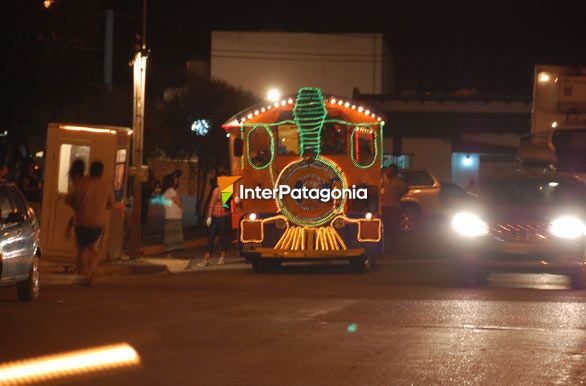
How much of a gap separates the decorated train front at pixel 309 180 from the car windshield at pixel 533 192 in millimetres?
2102

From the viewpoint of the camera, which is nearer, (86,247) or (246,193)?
(86,247)

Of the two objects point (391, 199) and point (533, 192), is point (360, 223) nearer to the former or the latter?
point (533, 192)

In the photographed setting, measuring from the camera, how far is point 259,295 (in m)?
15.0

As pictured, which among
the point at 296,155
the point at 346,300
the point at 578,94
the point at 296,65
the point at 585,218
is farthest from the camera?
the point at 296,65

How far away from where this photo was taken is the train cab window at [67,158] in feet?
62.3

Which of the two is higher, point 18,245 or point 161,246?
point 18,245

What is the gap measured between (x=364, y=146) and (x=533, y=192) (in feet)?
10.4

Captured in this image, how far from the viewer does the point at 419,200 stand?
105ft

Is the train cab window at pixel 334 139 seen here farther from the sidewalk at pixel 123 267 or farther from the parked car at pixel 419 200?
the parked car at pixel 419 200

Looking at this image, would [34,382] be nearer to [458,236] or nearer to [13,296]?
[13,296]

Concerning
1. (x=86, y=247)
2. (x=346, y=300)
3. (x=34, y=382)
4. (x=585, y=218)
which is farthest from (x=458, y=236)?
(x=34, y=382)

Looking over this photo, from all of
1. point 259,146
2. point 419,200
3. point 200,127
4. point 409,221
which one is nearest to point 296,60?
point 200,127

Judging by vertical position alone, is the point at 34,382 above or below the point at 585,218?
below

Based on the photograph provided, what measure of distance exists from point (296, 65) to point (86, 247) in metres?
49.2
